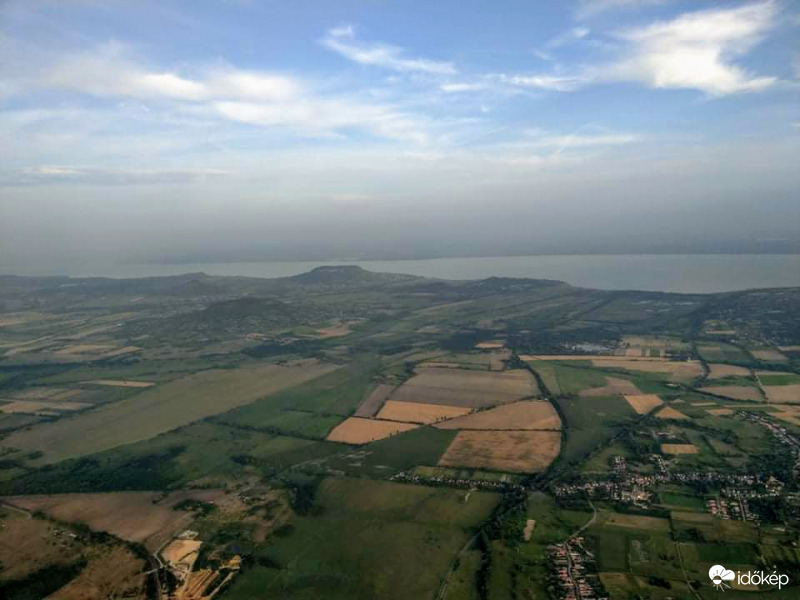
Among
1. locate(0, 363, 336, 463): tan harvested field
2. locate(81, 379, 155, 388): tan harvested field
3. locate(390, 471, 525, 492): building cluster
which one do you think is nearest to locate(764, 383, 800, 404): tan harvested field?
locate(390, 471, 525, 492): building cluster

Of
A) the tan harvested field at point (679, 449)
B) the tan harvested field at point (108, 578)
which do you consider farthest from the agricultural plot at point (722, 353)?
the tan harvested field at point (108, 578)

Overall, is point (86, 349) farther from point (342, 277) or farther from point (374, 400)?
point (342, 277)

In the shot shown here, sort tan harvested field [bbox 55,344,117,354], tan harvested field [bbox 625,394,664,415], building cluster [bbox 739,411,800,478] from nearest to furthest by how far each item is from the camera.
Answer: building cluster [bbox 739,411,800,478] → tan harvested field [bbox 625,394,664,415] → tan harvested field [bbox 55,344,117,354]

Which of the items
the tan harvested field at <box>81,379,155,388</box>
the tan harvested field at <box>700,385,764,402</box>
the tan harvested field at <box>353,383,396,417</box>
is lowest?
the tan harvested field at <box>81,379,155,388</box>

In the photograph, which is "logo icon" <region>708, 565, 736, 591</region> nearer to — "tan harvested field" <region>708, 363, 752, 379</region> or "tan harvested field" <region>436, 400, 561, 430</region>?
"tan harvested field" <region>436, 400, 561, 430</region>

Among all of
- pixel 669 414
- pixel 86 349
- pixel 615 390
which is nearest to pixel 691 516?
pixel 669 414

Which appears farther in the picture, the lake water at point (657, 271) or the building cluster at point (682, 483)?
the lake water at point (657, 271)

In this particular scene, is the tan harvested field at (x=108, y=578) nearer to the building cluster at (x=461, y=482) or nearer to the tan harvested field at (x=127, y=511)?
the tan harvested field at (x=127, y=511)

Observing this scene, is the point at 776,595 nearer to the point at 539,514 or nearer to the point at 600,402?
the point at 539,514
